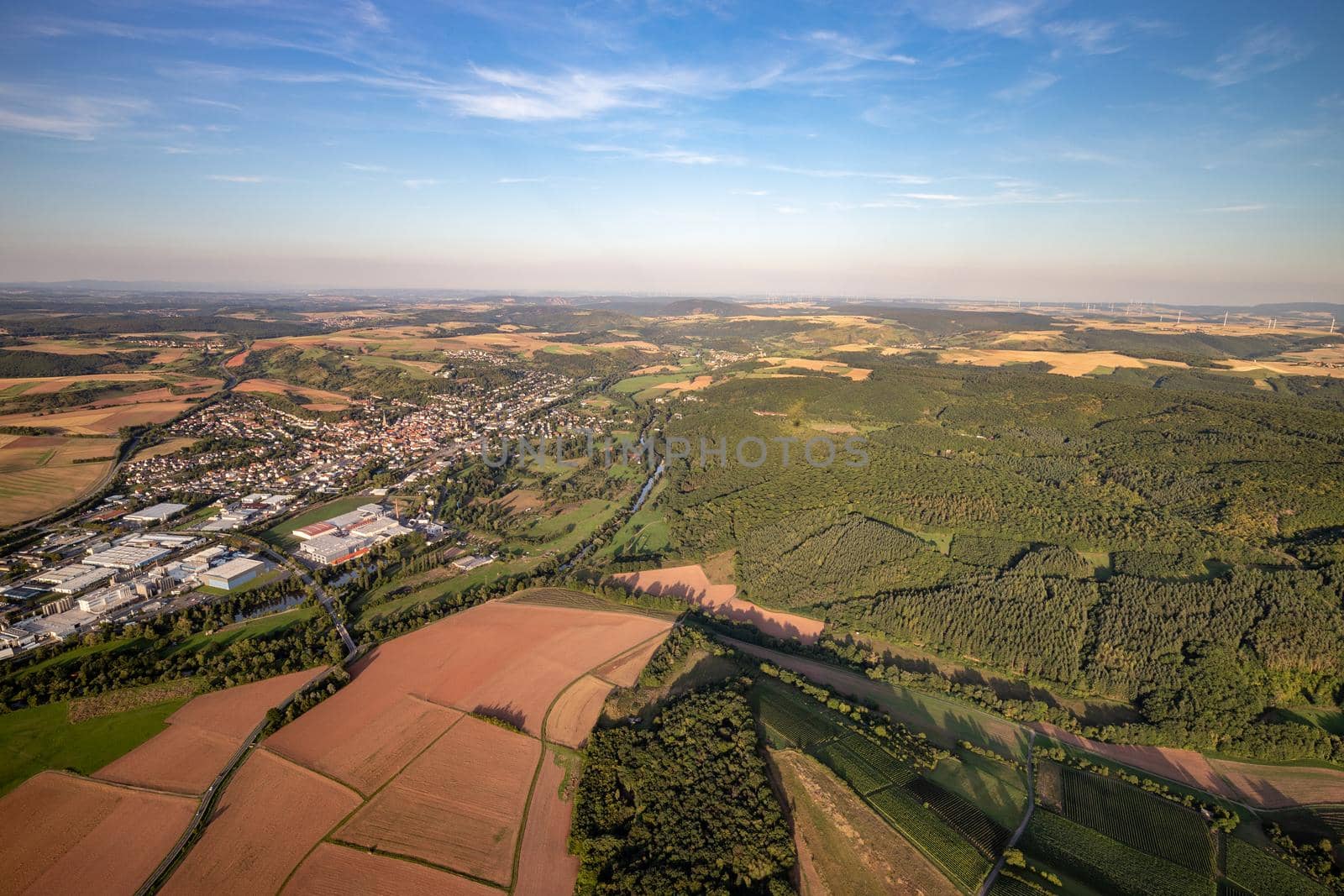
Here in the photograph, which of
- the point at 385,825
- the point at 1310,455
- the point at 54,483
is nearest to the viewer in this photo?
the point at 385,825

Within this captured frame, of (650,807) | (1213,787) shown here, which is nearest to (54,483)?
(650,807)

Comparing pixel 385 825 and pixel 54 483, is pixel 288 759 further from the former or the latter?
pixel 54 483

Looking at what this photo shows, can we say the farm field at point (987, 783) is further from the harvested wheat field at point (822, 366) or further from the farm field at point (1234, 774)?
the harvested wheat field at point (822, 366)

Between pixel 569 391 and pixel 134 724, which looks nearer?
pixel 134 724

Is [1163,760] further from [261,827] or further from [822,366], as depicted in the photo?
[822,366]

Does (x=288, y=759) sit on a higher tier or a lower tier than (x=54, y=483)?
lower

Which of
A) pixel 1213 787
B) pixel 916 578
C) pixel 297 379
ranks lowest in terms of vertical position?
pixel 1213 787

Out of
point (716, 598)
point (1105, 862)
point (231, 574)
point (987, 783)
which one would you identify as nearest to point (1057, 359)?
point (716, 598)

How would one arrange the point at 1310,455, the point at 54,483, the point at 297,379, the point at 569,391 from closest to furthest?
the point at 1310,455 → the point at 54,483 → the point at 297,379 → the point at 569,391
